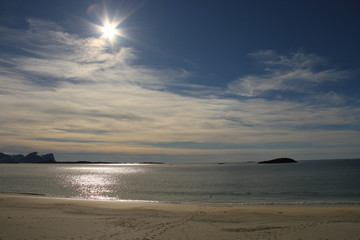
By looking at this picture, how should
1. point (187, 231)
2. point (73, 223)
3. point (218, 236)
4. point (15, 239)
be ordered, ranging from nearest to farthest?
point (15, 239) < point (218, 236) < point (187, 231) < point (73, 223)

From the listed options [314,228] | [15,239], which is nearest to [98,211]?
[15,239]

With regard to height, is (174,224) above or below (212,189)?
above

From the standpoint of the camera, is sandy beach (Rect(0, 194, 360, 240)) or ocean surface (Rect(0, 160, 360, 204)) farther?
ocean surface (Rect(0, 160, 360, 204))

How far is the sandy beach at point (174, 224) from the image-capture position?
52.3 ft

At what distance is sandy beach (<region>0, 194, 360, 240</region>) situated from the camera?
16.0m

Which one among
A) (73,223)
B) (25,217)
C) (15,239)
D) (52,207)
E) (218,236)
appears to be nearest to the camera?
(15,239)

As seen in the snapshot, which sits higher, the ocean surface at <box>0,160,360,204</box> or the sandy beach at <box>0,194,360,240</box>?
the sandy beach at <box>0,194,360,240</box>

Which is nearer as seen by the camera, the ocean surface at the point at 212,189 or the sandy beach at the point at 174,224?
the sandy beach at the point at 174,224

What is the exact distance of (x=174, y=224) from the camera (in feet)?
62.9

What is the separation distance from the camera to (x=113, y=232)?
16.7m

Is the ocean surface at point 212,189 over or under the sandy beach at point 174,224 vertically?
under

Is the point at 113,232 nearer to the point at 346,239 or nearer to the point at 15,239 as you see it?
the point at 15,239

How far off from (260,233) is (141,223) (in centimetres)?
889

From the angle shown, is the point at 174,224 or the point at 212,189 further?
the point at 212,189
